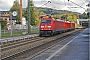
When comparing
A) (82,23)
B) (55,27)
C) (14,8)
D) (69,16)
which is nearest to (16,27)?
(55,27)

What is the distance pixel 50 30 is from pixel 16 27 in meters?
26.9

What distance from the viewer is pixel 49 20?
43.6 metres

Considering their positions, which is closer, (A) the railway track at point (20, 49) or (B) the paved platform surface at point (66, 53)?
(B) the paved platform surface at point (66, 53)

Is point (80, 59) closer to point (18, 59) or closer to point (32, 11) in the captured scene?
point (18, 59)

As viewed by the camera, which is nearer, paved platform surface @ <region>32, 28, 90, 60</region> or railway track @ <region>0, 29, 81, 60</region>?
paved platform surface @ <region>32, 28, 90, 60</region>

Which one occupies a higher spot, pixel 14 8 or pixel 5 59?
pixel 14 8

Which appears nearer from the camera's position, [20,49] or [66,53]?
[66,53]

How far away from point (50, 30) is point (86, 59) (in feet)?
91.4

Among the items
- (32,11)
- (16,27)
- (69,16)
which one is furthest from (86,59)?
(69,16)

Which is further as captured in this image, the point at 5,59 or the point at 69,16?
the point at 69,16

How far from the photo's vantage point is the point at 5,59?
48.2 ft

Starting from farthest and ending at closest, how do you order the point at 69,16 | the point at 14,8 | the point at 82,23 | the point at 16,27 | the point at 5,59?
the point at 82,23, the point at 69,16, the point at 14,8, the point at 16,27, the point at 5,59

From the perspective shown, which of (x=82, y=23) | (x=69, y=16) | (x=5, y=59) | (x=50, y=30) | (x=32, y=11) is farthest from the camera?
(x=82, y=23)

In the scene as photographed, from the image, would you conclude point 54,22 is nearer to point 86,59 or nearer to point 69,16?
point 86,59
